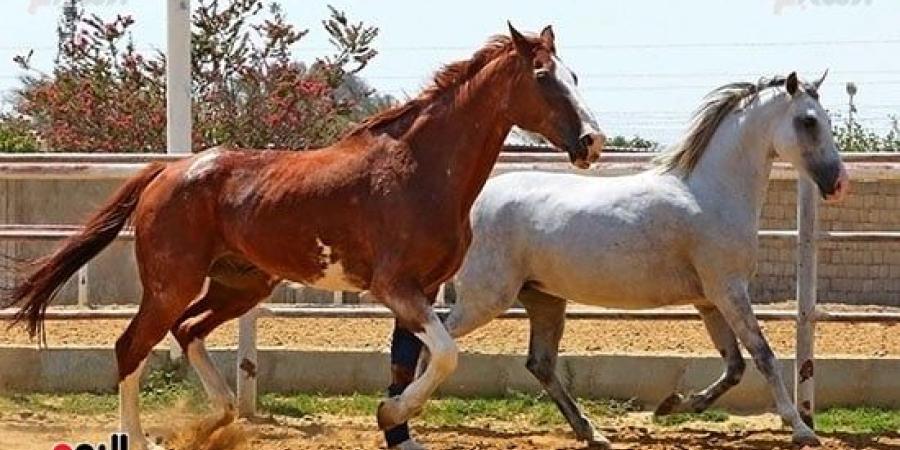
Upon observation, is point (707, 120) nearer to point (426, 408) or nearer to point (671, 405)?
point (671, 405)

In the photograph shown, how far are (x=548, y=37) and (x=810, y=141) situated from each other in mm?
1661

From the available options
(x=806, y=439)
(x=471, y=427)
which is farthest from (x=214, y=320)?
(x=806, y=439)

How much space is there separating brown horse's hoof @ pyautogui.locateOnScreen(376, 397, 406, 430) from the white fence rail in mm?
2361

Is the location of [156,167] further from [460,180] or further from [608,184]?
[608,184]

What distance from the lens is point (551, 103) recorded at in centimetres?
707

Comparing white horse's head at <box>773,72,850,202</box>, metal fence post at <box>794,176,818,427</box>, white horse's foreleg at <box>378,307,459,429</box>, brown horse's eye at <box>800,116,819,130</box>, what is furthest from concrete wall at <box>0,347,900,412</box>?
white horse's foreleg at <box>378,307,459,429</box>

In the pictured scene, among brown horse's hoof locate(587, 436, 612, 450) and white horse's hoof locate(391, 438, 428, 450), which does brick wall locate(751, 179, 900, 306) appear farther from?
white horse's hoof locate(391, 438, 428, 450)

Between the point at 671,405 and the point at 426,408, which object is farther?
the point at 426,408

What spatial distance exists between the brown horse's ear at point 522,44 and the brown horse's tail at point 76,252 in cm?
188

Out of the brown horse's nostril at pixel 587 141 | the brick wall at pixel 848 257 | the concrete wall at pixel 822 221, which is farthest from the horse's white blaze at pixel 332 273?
the brick wall at pixel 848 257

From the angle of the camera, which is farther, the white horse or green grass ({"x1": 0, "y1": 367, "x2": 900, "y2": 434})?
green grass ({"x1": 0, "y1": 367, "x2": 900, "y2": 434})

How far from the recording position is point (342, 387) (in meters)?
9.93

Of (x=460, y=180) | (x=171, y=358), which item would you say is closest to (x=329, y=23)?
(x=171, y=358)

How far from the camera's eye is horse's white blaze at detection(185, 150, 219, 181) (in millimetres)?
7703
